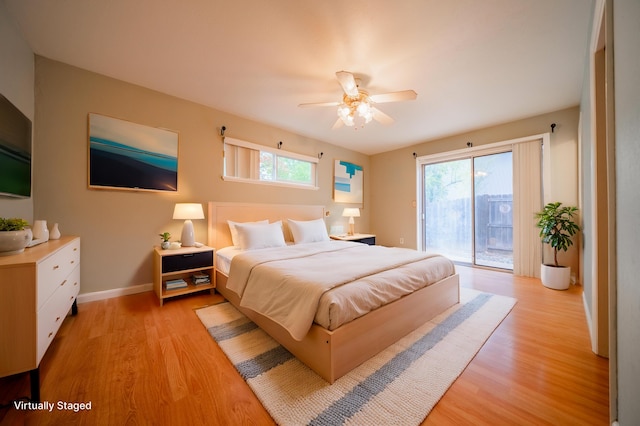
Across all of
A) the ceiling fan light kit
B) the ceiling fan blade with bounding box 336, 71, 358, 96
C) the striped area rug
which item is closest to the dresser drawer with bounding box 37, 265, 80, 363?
the striped area rug

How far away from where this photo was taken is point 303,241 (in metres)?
3.66

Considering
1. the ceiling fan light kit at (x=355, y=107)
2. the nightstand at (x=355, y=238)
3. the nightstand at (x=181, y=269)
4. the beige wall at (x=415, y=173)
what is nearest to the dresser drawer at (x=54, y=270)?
the nightstand at (x=181, y=269)

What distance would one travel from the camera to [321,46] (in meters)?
2.08

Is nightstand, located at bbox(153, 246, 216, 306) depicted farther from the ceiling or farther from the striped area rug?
the ceiling

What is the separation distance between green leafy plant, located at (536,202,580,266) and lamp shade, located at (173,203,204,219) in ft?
15.4

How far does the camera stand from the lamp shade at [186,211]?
113 inches

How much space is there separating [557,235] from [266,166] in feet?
14.4

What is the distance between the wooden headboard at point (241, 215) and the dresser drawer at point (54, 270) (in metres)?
1.39

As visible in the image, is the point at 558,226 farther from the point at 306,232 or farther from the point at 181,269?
the point at 181,269

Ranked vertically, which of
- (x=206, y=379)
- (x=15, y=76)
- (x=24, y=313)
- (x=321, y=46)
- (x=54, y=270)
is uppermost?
(x=321, y=46)

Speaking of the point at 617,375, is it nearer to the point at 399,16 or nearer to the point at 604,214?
the point at 604,214

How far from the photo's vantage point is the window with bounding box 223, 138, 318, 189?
359 cm

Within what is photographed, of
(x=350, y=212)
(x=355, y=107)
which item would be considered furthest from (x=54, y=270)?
(x=350, y=212)

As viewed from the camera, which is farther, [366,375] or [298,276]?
[298,276]
